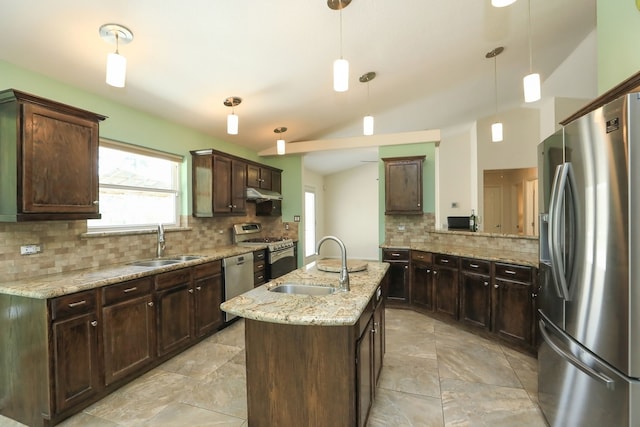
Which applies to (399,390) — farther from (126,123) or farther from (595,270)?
(126,123)

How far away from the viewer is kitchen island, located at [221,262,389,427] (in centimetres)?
141

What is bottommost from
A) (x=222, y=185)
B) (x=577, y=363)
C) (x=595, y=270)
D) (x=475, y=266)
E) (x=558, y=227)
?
(x=577, y=363)

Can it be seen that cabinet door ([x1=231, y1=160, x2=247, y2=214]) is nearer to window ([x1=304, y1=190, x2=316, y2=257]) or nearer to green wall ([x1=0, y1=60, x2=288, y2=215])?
green wall ([x1=0, y1=60, x2=288, y2=215])

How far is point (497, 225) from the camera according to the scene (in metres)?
7.13

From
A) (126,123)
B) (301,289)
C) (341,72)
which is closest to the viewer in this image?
(301,289)

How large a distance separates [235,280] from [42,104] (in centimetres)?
239

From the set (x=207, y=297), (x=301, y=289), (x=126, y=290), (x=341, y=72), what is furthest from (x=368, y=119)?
(x=126, y=290)

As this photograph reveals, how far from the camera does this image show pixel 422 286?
3.93 m

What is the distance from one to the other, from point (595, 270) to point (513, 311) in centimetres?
175

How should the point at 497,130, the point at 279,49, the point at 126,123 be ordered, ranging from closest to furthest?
the point at 279,49 → the point at 126,123 → the point at 497,130

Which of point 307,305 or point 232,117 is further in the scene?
point 232,117

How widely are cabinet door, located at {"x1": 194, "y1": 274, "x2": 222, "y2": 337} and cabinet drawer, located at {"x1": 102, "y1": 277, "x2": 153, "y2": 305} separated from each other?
0.58 meters

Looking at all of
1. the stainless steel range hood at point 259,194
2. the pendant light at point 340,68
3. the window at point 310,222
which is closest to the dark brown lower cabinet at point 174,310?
the stainless steel range hood at point 259,194

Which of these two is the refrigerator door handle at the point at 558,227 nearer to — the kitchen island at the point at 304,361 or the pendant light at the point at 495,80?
the kitchen island at the point at 304,361
